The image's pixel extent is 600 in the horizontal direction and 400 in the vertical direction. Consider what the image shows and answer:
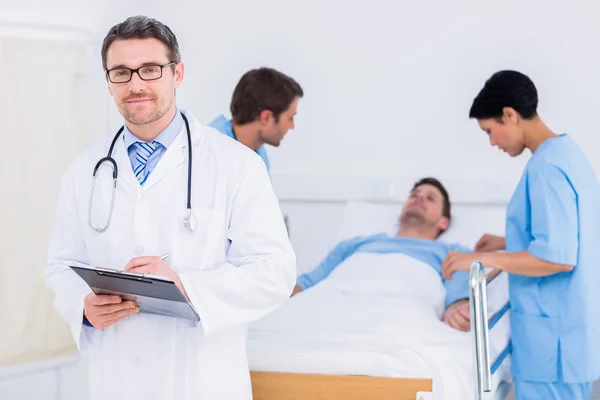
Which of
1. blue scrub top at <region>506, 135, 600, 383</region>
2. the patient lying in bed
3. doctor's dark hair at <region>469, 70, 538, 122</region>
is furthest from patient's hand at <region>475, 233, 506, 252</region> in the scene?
doctor's dark hair at <region>469, 70, 538, 122</region>

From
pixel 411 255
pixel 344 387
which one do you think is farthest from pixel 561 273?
pixel 411 255

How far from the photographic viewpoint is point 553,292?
218 cm

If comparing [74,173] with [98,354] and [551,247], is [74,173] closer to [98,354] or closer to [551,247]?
[98,354]

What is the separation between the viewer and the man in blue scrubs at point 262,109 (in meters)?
2.65

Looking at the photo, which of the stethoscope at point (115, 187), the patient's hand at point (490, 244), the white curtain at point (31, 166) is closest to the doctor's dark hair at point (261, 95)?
the white curtain at point (31, 166)

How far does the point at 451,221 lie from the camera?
3174 mm

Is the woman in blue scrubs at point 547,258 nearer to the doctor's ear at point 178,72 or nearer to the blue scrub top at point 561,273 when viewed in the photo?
the blue scrub top at point 561,273

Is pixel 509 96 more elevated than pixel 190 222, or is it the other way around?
pixel 509 96

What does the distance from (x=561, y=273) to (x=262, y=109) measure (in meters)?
1.10

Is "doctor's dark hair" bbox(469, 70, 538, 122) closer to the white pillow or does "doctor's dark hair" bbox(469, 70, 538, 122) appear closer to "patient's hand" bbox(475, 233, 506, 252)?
"patient's hand" bbox(475, 233, 506, 252)

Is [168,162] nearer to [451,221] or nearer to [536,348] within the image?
[536,348]

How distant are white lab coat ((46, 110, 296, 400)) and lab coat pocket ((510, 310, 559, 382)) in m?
0.93

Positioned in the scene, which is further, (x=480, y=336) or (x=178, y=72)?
(x=480, y=336)

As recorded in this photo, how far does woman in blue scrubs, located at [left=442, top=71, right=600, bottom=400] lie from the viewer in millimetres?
2094
